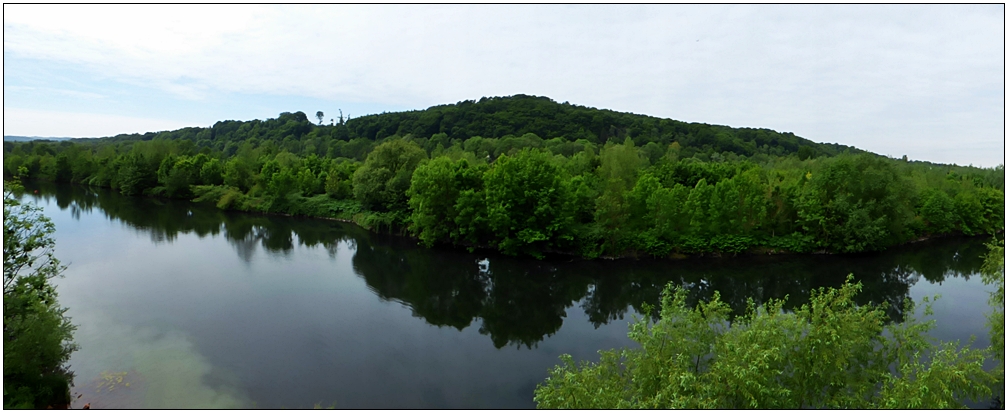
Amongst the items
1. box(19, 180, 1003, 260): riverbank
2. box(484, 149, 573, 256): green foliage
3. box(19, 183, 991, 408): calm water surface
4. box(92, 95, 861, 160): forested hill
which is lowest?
box(19, 183, 991, 408): calm water surface

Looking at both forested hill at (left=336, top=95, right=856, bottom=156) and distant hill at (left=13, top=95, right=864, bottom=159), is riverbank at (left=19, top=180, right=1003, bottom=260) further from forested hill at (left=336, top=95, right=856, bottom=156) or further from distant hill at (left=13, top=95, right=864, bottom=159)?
forested hill at (left=336, top=95, right=856, bottom=156)

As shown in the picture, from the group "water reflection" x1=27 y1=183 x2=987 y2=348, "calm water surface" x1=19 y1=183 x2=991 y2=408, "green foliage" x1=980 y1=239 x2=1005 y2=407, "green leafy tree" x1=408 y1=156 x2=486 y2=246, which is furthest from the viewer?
"green leafy tree" x1=408 y1=156 x2=486 y2=246

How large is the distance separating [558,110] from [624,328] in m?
91.2

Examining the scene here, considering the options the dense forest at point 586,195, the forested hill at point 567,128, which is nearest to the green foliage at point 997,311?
the dense forest at point 586,195

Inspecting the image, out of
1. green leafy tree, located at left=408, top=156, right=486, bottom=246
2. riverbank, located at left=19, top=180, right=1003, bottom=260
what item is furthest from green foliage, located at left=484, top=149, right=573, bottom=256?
green leafy tree, located at left=408, top=156, right=486, bottom=246

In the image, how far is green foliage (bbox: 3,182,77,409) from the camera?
42.9 ft

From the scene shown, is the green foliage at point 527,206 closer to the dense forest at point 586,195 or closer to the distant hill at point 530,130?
the dense forest at point 586,195

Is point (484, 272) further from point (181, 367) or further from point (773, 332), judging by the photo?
point (773, 332)

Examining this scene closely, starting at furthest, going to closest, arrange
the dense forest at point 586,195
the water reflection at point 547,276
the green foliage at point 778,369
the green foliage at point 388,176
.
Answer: the green foliage at point 388,176
the dense forest at point 586,195
the water reflection at point 547,276
the green foliage at point 778,369

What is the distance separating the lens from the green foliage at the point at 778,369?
908 cm

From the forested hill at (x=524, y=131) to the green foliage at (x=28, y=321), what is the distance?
74069mm

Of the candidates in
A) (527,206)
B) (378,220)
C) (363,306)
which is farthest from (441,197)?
(363,306)

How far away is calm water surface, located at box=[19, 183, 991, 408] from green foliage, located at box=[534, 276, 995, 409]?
7303mm

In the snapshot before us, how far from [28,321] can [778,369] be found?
17.9 m
